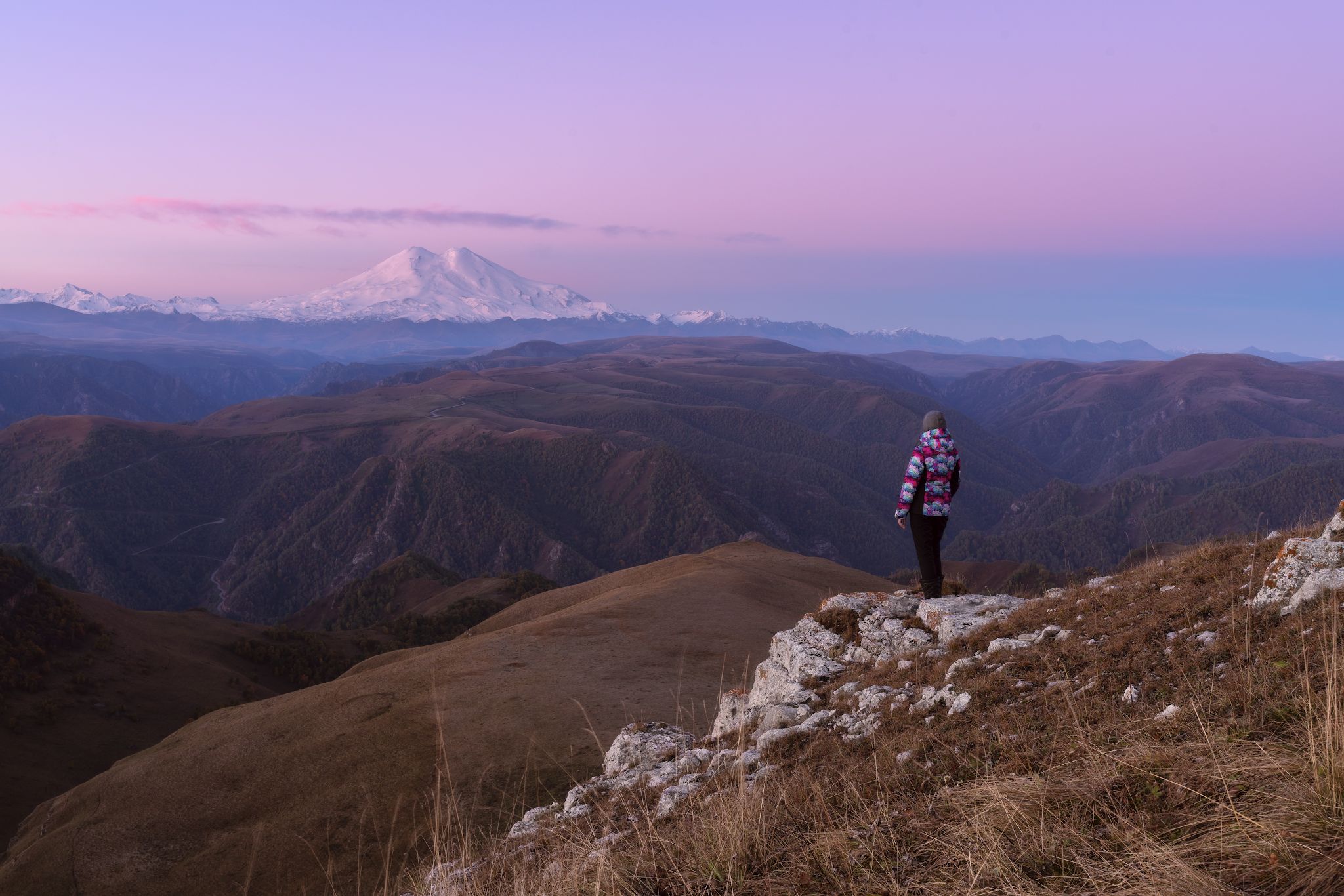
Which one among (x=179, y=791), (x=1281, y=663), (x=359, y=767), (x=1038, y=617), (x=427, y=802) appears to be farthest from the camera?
(x=179, y=791)

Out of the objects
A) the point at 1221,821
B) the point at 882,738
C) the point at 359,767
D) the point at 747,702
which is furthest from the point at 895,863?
the point at 359,767

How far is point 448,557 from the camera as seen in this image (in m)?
→ 189

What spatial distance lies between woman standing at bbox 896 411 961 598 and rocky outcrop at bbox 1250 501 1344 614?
17.0 feet

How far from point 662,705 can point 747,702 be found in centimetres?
691

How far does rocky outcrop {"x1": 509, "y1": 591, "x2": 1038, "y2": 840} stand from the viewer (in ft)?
27.3

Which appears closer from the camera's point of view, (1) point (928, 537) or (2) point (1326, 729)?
(2) point (1326, 729)

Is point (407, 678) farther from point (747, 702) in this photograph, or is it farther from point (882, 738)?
point (882, 738)

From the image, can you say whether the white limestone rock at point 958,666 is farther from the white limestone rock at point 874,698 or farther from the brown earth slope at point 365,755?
the brown earth slope at point 365,755

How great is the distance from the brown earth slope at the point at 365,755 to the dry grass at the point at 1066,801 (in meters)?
5.33

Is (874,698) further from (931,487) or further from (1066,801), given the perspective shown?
(931,487)

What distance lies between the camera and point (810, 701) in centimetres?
1047

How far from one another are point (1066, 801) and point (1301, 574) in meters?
5.24

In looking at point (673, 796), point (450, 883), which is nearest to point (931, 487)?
point (673, 796)

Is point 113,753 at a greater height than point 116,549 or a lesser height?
greater
